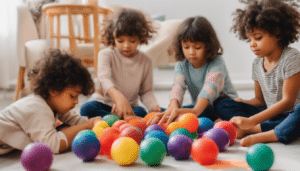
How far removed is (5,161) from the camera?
104 centimetres

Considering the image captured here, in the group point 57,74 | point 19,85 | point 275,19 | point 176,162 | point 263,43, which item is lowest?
point 19,85

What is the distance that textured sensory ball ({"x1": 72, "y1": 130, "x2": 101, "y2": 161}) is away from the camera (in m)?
0.96

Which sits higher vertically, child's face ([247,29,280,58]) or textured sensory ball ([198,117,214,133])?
child's face ([247,29,280,58])

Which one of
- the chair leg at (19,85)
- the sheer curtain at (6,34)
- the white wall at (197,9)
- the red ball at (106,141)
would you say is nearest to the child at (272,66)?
the red ball at (106,141)

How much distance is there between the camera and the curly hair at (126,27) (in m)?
1.62

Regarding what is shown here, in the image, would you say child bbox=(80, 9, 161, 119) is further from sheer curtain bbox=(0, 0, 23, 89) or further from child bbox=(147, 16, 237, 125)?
sheer curtain bbox=(0, 0, 23, 89)

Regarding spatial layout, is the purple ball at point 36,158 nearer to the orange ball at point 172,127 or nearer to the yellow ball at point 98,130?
the yellow ball at point 98,130

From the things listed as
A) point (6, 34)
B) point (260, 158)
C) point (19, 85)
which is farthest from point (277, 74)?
point (6, 34)

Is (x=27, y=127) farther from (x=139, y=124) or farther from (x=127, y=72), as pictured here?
(x=127, y=72)

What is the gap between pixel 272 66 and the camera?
1343 mm

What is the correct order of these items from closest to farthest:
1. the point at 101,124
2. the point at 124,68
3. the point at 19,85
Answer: the point at 101,124, the point at 124,68, the point at 19,85

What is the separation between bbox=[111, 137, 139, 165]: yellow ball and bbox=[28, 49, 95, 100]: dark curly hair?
382mm

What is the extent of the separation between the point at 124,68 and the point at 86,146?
85 cm

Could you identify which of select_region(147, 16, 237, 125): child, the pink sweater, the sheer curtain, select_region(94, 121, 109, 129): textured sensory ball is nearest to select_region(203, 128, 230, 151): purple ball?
select_region(147, 16, 237, 125): child
